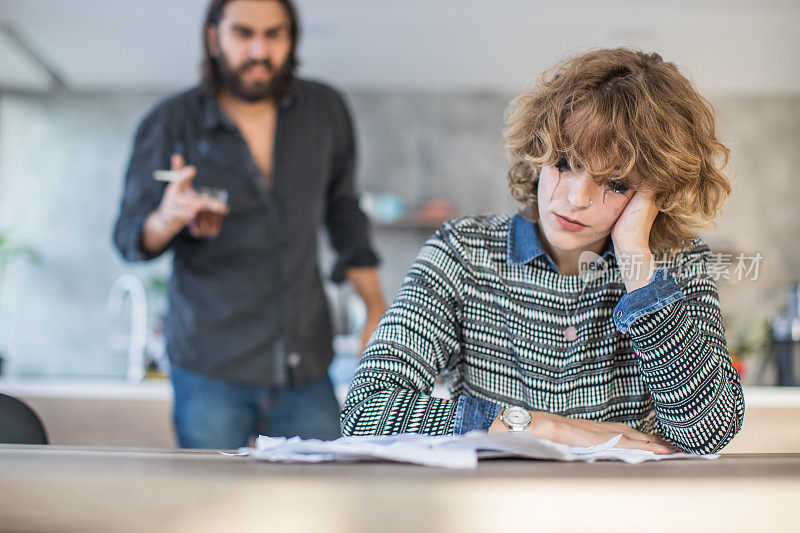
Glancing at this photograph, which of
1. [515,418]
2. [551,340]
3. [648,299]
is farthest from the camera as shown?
[551,340]

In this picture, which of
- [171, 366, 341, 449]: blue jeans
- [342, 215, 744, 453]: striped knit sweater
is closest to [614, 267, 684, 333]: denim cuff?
[342, 215, 744, 453]: striped knit sweater

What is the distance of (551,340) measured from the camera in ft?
3.71

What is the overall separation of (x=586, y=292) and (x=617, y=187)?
7.6 inches

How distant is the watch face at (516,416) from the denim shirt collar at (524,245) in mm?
340

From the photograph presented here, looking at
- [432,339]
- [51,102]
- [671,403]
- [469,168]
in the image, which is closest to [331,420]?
[432,339]

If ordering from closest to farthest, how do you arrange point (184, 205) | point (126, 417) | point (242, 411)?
point (184, 205) < point (242, 411) < point (126, 417)

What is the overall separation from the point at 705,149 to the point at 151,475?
0.98 meters

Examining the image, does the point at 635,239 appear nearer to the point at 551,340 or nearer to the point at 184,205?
the point at 551,340

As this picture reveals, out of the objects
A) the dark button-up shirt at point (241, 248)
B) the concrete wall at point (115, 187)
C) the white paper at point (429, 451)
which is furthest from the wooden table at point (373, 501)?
the concrete wall at point (115, 187)

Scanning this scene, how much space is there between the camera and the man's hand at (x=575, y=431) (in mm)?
861

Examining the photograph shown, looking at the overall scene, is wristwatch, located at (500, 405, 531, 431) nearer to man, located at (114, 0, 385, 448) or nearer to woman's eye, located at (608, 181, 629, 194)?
woman's eye, located at (608, 181, 629, 194)

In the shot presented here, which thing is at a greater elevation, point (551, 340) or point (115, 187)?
point (115, 187)

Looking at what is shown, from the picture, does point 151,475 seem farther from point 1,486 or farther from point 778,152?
point 778,152

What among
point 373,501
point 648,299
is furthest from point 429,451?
point 648,299
